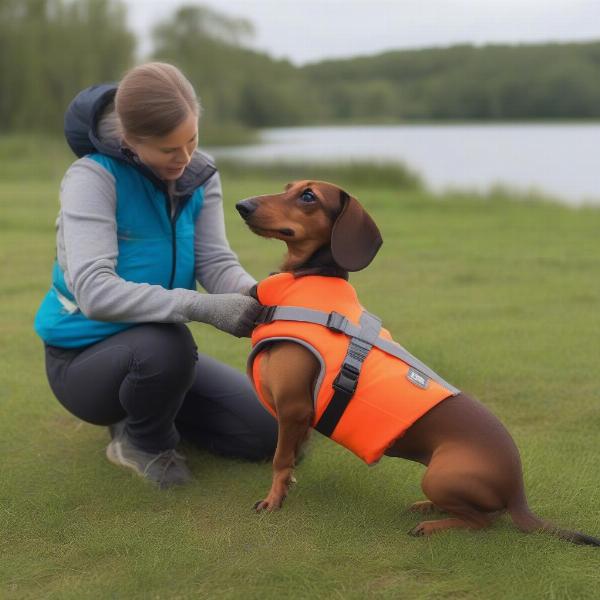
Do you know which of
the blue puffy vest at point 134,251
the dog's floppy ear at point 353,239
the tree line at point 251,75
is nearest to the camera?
the dog's floppy ear at point 353,239

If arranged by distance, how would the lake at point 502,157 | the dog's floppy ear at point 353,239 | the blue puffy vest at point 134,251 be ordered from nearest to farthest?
the dog's floppy ear at point 353,239, the blue puffy vest at point 134,251, the lake at point 502,157

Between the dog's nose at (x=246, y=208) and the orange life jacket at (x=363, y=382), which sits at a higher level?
the dog's nose at (x=246, y=208)

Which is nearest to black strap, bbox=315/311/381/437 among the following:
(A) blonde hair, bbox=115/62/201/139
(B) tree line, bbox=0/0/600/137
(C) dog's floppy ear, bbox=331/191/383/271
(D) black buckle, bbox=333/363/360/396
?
(D) black buckle, bbox=333/363/360/396

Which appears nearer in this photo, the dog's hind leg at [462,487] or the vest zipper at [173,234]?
the dog's hind leg at [462,487]

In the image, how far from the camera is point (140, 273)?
12.3 ft

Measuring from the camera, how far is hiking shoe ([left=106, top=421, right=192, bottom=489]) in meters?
3.80

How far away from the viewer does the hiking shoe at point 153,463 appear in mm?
3805

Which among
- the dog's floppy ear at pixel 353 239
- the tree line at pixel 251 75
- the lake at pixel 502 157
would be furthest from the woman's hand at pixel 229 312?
the tree line at pixel 251 75

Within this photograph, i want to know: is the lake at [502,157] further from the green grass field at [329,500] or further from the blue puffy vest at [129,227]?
the blue puffy vest at [129,227]

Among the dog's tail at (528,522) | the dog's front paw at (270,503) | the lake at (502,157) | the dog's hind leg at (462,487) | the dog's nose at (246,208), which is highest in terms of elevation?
the dog's nose at (246,208)

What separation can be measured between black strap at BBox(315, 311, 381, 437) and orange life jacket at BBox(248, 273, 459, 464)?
14mm

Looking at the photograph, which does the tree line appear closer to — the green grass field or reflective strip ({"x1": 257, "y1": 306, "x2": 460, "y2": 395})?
the green grass field

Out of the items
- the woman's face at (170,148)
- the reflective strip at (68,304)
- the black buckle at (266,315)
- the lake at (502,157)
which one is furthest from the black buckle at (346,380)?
the lake at (502,157)

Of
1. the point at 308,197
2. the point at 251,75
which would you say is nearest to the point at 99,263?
the point at 308,197
